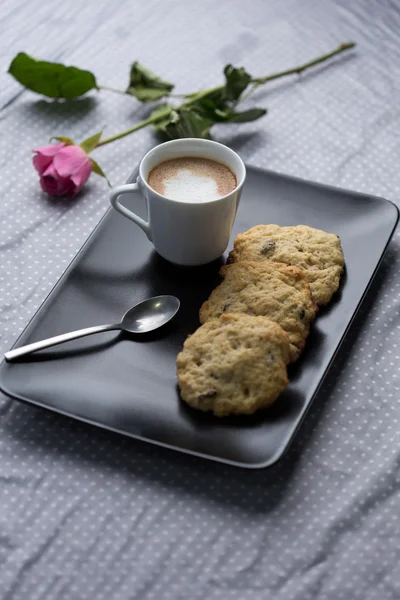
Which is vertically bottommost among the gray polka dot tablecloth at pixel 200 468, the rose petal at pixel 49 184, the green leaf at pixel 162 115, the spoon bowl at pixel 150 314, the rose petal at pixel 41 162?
the gray polka dot tablecloth at pixel 200 468

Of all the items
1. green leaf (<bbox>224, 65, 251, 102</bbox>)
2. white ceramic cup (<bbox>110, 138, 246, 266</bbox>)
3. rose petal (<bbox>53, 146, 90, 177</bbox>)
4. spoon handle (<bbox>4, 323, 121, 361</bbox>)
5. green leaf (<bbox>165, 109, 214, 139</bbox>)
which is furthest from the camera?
green leaf (<bbox>224, 65, 251, 102</bbox>)

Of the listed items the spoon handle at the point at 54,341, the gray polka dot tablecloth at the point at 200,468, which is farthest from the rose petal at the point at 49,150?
the spoon handle at the point at 54,341

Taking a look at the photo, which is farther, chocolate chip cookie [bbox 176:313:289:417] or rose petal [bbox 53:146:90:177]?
rose petal [bbox 53:146:90:177]

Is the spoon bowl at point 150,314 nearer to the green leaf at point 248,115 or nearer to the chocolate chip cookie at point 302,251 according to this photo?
the chocolate chip cookie at point 302,251

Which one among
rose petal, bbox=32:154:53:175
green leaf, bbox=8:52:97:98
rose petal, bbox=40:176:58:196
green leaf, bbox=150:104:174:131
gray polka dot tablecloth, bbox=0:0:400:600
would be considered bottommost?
gray polka dot tablecloth, bbox=0:0:400:600

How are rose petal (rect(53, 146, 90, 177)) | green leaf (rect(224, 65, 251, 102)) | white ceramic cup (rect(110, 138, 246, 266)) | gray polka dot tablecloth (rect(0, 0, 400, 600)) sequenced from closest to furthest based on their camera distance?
gray polka dot tablecloth (rect(0, 0, 400, 600)), white ceramic cup (rect(110, 138, 246, 266)), rose petal (rect(53, 146, 90, 177)), green leaf (rect(224, 65, 251, 102))

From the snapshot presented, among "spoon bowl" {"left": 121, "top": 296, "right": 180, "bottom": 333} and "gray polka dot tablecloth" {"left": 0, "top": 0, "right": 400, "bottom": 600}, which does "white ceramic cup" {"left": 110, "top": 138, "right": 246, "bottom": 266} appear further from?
"gray polka dot tablecloth" {"left": 0, "top": 0, "right": 400, "bottom": 600}

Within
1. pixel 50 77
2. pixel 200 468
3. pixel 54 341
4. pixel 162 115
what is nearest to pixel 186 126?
pixel 162 115

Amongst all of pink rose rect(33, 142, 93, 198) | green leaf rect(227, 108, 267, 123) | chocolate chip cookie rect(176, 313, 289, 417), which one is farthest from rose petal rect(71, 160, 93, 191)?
chocolate chip cookie rect(176, 313, 289, 417)

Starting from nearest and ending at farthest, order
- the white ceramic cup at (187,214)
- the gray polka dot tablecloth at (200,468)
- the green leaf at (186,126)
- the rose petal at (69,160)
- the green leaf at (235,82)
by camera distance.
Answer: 1. the gray polka dot tablecloth at (200,468)
2. the white ceramic cup at (187,214)
3. the rose petal at (69,160)
4. the green leaf at (186,126)
5. the green leaf at (235,82)

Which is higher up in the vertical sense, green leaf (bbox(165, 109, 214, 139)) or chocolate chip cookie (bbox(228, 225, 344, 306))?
green leaf (bbox(165, 109, 214, 139))
